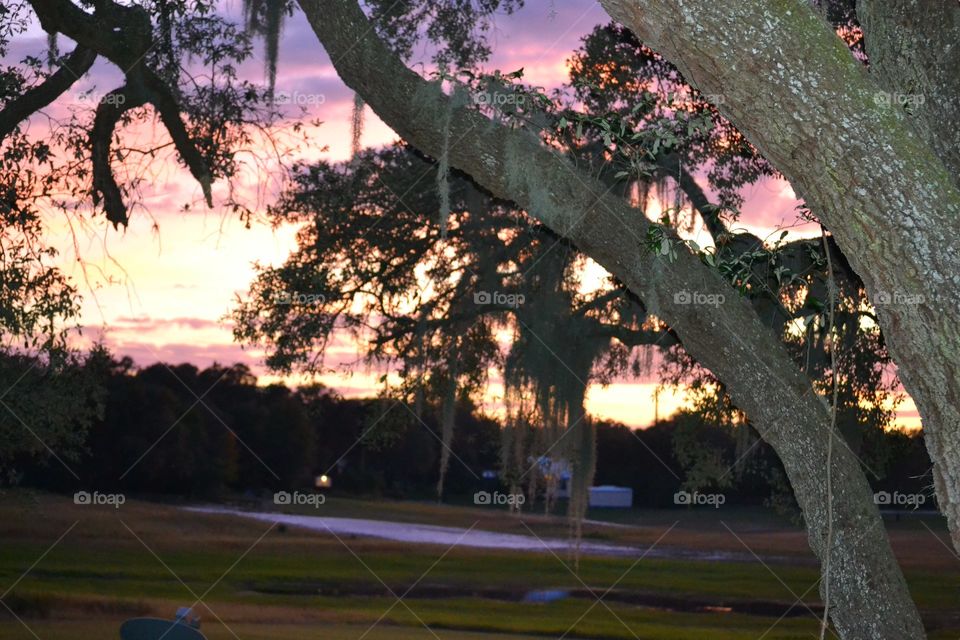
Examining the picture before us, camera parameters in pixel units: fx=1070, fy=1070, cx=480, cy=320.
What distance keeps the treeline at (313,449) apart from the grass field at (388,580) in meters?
0.69

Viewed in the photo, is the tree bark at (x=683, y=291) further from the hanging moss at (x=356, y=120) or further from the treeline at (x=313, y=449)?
the treeline at (x=313, y=449)

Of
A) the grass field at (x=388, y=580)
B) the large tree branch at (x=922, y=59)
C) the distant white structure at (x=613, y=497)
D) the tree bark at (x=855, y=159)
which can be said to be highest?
the large tree branch at (x=922, y=59)

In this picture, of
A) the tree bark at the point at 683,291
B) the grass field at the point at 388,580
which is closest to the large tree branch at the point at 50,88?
the tree bark at the point at 683,291

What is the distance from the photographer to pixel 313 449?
10914mm

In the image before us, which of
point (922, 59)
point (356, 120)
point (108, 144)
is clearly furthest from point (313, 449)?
point (922, 59)

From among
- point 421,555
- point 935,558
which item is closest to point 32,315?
point 421,555

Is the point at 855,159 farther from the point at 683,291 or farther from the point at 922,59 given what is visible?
the point at 683,291

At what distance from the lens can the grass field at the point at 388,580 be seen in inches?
458

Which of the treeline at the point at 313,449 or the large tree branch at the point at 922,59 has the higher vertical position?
the large tree branch at the point at 922,59

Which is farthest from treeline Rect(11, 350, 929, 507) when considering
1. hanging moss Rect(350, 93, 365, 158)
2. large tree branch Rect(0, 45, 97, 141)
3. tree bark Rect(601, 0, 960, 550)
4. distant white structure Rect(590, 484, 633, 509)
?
tree bark Rect(601, 0, 960, 550)

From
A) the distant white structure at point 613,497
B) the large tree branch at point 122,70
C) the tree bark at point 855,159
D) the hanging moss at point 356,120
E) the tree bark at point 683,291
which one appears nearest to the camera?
the tree bark at point 855,159

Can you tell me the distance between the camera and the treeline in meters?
7.70

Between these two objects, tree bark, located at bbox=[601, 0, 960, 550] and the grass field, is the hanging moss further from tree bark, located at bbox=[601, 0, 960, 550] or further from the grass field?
the grass field

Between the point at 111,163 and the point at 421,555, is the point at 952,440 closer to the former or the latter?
the point at 111,163
